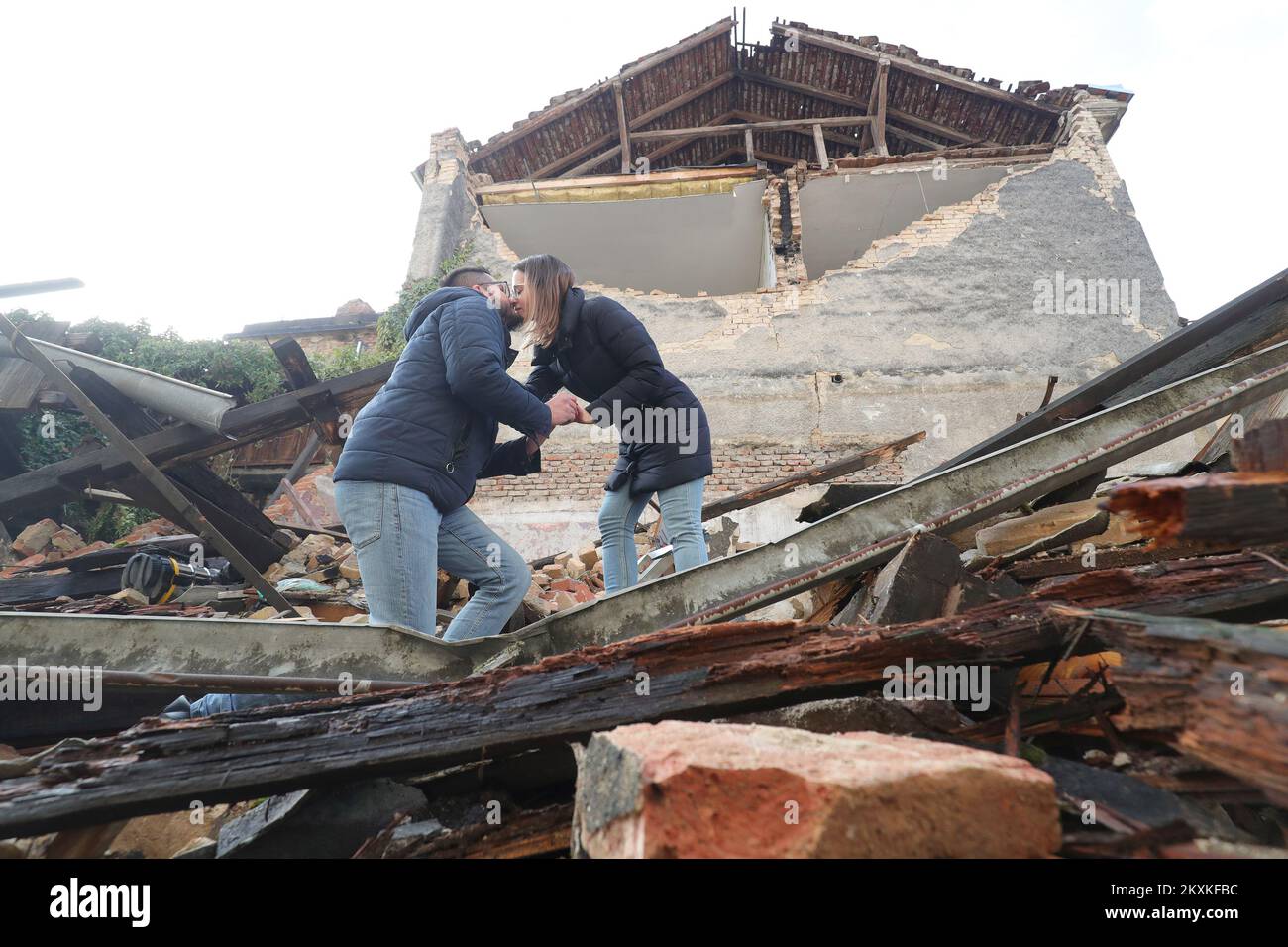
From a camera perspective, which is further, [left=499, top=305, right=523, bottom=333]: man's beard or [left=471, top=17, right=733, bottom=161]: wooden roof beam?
[left=471, top=17, right=733, bottom=161]: wooden roof beam

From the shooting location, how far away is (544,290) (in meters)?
2.87

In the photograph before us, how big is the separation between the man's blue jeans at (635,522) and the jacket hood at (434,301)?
1038 millimetres

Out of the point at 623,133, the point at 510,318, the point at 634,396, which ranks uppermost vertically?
the point at 623,133

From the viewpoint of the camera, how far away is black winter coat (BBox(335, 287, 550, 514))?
87.0 inches

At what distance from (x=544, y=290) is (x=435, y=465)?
3.27 feet

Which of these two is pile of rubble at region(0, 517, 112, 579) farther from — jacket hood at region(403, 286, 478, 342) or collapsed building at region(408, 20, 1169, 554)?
jacket hood at region(403, 286, 478, 342)

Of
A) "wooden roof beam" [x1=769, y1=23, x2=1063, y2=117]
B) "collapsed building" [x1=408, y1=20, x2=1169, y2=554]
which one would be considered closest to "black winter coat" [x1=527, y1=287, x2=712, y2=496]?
"collapsed building" [x1=408, y1=20, x2=1169, y2=554]

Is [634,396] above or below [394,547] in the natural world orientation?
above

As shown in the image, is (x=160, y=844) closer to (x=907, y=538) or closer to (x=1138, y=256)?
(x=907, y=538)

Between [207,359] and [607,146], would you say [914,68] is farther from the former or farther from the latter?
[207,359]

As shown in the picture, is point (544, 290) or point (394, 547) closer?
point (394, 547)

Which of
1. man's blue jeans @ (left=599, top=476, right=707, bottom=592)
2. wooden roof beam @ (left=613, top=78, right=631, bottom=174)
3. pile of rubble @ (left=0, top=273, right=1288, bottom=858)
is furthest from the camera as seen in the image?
wooden roof beam @ (left=613, top=78, right=631, bottom=174)

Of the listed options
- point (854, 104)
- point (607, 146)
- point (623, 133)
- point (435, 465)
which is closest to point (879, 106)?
point (854, 104)

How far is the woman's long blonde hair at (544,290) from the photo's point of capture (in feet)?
9.38
